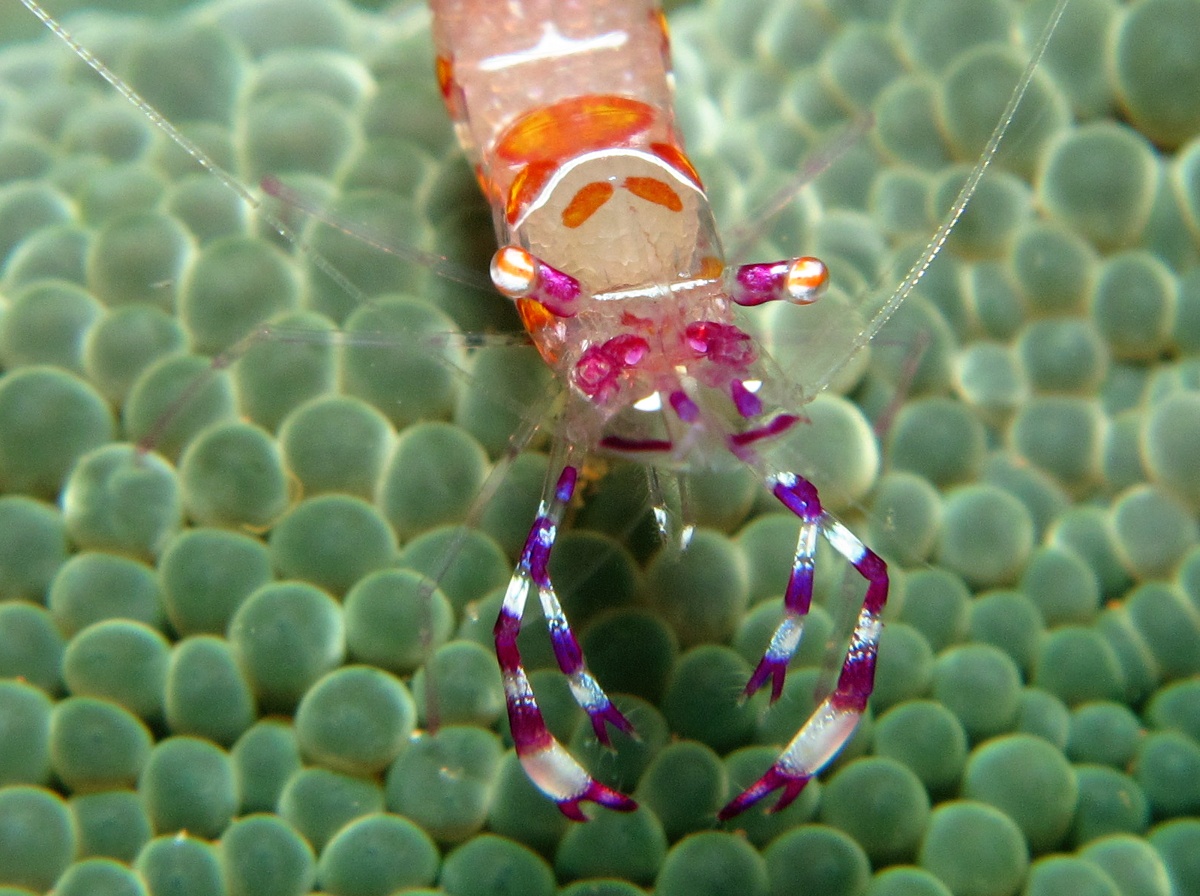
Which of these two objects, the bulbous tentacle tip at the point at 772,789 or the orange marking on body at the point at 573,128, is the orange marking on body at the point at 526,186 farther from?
the bulbous tentacle tip at the point at 772,789

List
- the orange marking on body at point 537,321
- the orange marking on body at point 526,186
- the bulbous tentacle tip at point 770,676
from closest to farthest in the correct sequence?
the bulbous tentacle tip at point 770,676 < the orange marking on body at point 537,321 < the orange marking on body at point 526,186

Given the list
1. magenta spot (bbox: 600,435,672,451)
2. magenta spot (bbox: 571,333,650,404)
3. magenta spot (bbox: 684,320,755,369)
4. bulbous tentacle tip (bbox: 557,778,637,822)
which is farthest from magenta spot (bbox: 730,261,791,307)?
bulbous tentacle tip (bbox: 557,778,637,822)

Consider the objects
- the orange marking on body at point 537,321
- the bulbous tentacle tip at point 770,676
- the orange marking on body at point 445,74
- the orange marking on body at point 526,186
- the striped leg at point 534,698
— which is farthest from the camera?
the orange marking on body at point 445,74

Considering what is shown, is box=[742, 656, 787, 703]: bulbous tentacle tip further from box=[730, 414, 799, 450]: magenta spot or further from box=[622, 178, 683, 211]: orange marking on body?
box=[622, 178, 683, 211]: orange marking on body

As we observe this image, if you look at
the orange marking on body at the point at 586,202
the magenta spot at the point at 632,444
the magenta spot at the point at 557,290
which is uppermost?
the orange marking on body at the point at 586,202

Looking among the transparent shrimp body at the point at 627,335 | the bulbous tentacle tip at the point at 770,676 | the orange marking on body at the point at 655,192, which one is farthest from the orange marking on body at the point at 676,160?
the bulbous tentacle tip at the point at 770,676

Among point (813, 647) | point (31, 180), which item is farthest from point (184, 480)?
point (813, 647)

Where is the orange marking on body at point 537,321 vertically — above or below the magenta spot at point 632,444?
above

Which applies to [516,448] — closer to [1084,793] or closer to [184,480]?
[184,480]
